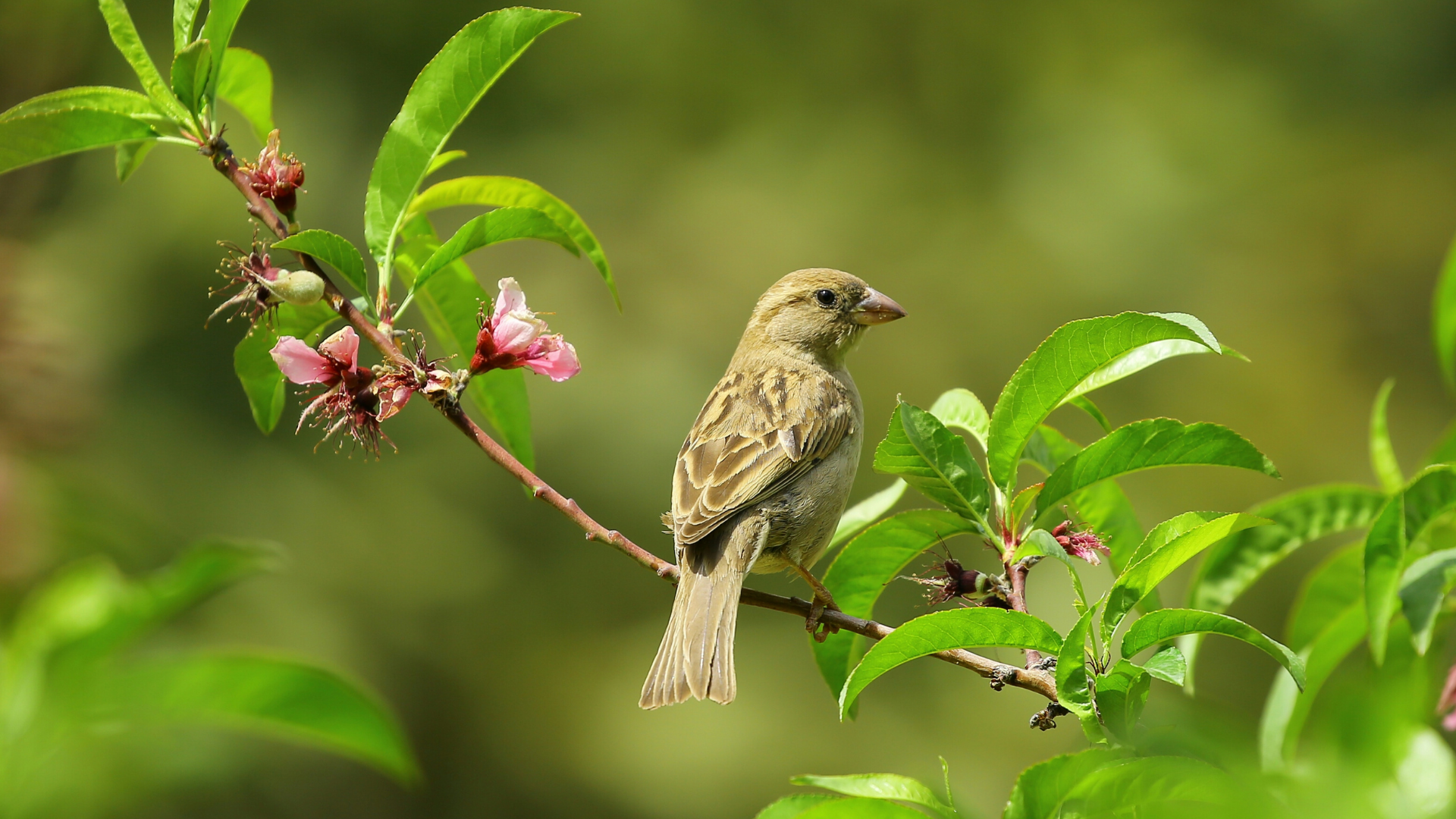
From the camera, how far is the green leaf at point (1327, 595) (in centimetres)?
296

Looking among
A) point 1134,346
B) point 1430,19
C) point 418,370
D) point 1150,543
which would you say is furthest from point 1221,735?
point 1430,19

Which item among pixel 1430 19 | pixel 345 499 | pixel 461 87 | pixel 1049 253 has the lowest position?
pixel 461 87

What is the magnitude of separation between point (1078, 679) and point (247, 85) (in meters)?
2.44

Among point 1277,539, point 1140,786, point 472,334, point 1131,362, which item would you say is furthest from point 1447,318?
point 472,334

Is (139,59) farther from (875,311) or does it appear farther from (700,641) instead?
(875,311)

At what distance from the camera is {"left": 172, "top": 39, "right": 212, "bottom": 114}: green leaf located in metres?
2.39

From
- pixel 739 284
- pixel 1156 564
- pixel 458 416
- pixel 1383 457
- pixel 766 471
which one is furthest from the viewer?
pixel 739 284

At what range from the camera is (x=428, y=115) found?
106 inches

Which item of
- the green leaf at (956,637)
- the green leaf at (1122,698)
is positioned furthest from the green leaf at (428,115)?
the green leaf at (1122,698)

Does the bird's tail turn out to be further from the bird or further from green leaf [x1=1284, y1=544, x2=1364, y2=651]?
green leaf [x1=1284, y1=544, x2=1364, y2=651]

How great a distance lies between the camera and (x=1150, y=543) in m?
2.22

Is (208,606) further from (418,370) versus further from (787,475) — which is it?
(418,370)

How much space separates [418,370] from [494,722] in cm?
926

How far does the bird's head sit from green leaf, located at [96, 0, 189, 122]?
104 inches
